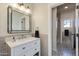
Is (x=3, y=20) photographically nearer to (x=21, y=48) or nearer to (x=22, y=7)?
(x=22, y=7)

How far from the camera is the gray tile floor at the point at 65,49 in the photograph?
4.63 ft

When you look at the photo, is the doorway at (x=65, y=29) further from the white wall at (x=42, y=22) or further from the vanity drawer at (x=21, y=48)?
the vanity drawer at (x=21, y=48)

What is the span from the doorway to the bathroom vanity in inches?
11.0

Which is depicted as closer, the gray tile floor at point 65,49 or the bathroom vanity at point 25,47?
the bathroom vanity at point 25,47

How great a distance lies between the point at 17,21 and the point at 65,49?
0.78 meters

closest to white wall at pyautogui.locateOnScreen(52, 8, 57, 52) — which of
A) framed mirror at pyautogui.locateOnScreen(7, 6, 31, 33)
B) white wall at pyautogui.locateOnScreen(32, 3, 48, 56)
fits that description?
white wall at pyautogui.locateOnScreen(32, 3, 48, 56)

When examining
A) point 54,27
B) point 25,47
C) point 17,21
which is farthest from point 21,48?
point 54,27

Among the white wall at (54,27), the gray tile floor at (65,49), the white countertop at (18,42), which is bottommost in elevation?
Result: the gray tile floor at (65,49)

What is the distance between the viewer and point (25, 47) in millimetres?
1390

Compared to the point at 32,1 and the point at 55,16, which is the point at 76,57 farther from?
the point at 32,1

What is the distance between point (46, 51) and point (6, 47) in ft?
1.79

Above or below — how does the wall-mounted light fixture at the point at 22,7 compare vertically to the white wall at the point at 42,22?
above

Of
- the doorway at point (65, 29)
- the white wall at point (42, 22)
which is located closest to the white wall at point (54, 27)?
the doorway at point (65, 29)

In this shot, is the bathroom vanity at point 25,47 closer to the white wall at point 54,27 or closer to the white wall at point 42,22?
the white wall at point 42,22
